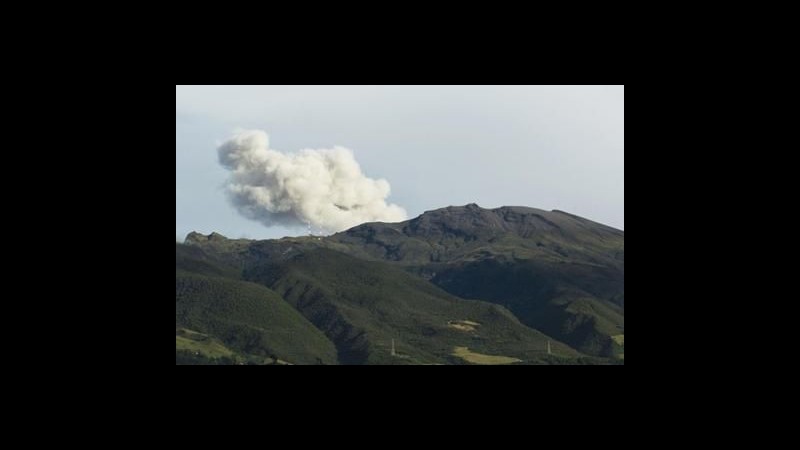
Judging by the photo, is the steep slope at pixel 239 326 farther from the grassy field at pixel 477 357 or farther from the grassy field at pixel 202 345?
the grassy field at pixel 477 357

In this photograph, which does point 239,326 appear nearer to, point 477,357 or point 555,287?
point 477,357

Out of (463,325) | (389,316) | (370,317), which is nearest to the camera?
(463,325)

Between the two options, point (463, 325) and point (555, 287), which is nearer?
point (463, 325)

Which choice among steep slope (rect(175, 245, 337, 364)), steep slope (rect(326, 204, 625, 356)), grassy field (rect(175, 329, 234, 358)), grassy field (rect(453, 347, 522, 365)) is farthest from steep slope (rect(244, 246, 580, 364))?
grassy field (rect(175, 329, 234, 358))

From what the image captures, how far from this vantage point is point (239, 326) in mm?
113125

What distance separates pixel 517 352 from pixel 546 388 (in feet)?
370

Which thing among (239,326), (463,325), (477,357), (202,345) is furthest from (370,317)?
(202,345)

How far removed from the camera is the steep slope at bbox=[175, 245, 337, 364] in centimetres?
10719

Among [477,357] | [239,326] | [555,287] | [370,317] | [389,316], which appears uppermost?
[555,287]

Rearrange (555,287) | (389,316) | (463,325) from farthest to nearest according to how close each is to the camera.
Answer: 1. (555,287)
2. (389,316)
3. (463,325)

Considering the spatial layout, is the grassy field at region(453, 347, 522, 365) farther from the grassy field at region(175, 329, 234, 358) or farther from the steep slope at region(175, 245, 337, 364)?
the grassy field at region(175, 329, 234, 358)

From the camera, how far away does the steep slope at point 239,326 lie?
107 meters
